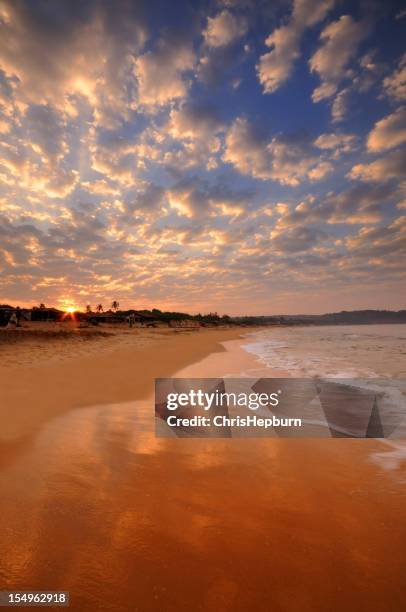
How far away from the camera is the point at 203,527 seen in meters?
2.83

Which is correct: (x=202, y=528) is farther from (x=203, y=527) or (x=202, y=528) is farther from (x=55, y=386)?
(x=55, y=386)

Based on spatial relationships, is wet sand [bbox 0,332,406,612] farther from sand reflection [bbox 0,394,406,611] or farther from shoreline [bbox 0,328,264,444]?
shoreline [bbox 0,328,264,444]

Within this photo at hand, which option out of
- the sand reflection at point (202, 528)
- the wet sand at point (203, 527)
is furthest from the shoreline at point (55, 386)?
the sand reflection at point (202, 528)

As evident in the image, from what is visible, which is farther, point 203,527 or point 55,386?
point 55,386

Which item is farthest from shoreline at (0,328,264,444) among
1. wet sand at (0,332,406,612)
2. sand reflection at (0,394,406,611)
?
sand reflection at (0,394,406,611)

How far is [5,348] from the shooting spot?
54.9 feet

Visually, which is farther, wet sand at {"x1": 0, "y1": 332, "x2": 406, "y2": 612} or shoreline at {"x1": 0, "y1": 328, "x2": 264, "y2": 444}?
shoreline at {"x1": 0, "y1": 328, "x2": 264, "y2": 444}

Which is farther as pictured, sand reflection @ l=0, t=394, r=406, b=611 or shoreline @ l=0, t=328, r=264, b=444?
shoreline @ l=0, t=328, r=264, b=444

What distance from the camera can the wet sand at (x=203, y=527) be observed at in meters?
2.15

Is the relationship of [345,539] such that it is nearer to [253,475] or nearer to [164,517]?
[253,475]

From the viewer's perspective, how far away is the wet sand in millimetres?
2148

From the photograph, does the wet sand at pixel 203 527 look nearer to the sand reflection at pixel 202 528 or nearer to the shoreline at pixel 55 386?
the sand reflection at pixel 202 528

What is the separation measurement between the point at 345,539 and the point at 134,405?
17.7 ft

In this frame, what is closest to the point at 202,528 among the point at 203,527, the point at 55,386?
the point at 203,527
